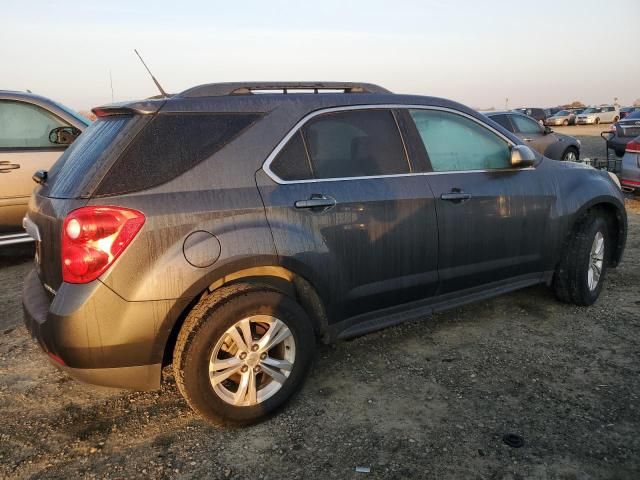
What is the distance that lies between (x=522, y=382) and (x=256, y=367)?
160 cm

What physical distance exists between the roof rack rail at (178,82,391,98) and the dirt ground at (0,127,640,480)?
5.71 ft

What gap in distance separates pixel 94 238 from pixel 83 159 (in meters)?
0.53

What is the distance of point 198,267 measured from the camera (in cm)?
254

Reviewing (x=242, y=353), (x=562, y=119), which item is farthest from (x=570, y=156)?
(x=562, y=119)

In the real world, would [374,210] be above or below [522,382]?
above

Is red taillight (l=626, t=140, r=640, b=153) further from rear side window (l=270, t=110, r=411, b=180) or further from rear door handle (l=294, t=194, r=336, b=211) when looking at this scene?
rear door handle (l=294, t=194, r=336, b=211)

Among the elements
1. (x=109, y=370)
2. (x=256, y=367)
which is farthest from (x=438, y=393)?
(x=109, y=370)

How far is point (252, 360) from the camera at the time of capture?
274cm

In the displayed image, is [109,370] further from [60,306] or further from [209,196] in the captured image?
[209,196]

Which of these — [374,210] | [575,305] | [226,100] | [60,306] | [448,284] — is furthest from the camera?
[575,305]

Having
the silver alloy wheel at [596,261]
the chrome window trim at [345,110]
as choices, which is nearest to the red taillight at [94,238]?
the chrome window trim at [345,110]

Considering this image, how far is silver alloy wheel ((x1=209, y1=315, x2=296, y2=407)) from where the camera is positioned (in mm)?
2678

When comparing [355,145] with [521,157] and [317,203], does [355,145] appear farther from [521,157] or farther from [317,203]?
[521,157]

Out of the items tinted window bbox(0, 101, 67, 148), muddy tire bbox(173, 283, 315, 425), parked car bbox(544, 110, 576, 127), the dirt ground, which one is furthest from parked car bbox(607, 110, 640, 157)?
parked car bbox(544, 110, 576, 127)
